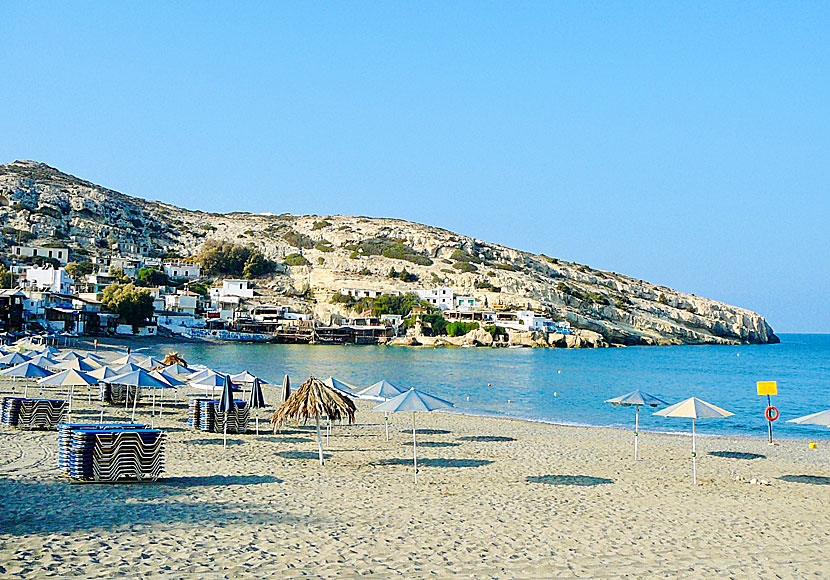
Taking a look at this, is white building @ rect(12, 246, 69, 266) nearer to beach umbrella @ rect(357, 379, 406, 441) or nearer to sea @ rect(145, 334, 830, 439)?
sea @ rect(145, 334, 830, 439)

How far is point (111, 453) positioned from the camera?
1226cm

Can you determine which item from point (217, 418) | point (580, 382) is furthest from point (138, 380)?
point (580, 382)

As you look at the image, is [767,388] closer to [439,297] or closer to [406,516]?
[406,516]

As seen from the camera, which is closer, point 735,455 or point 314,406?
point 314,406

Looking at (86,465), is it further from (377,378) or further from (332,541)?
(377,378)

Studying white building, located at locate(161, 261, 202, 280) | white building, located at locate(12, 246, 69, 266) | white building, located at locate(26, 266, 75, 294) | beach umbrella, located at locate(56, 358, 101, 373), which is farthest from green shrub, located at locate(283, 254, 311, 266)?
beach umbrella, located at locate(56, 358, 101, 373)

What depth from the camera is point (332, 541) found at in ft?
30.1

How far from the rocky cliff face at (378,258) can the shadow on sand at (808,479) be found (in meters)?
110

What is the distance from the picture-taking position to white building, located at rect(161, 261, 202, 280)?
137625mm

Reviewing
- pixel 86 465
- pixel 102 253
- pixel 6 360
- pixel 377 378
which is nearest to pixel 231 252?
pixel 102 253

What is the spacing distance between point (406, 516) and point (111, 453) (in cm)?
507

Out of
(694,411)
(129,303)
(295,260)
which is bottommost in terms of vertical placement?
(694,411)

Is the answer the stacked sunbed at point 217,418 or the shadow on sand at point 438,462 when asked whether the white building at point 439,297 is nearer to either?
the stacked sunbed at point 217,418

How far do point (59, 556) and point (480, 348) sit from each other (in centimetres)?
10553
